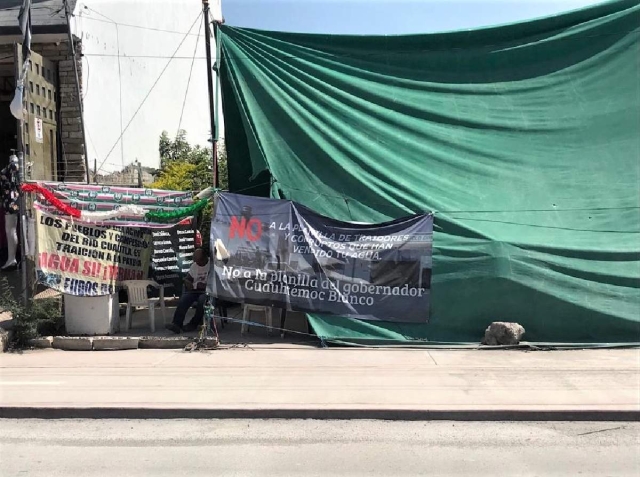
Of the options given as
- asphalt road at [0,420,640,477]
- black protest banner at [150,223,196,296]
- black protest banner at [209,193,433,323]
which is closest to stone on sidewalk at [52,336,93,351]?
black protest banner at [209,193,433,323]

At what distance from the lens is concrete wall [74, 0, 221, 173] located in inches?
558

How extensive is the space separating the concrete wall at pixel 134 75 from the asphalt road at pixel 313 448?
33.5ft

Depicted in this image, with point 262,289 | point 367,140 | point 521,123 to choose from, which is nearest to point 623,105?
point 521,123

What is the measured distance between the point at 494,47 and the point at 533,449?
6148 mm

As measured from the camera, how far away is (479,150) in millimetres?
8547

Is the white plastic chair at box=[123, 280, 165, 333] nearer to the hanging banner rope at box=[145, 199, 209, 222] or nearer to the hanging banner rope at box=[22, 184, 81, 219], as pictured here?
the hanging banner rope at box=[145, 199, 209, 222]

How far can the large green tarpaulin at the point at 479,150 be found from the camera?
7949 millimetres

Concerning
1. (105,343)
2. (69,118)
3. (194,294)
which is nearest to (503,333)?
(194,294)

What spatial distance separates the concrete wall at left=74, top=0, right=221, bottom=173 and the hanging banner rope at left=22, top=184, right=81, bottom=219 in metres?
6.02

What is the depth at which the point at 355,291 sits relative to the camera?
26.6ft

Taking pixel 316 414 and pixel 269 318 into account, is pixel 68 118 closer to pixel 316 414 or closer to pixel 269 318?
pixel 269 318

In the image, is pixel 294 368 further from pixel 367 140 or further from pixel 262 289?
pixel 367 140

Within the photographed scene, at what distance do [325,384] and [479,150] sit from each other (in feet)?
14.2

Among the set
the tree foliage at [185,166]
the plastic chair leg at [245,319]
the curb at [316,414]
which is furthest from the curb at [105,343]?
the tree foliage at [185,166]
